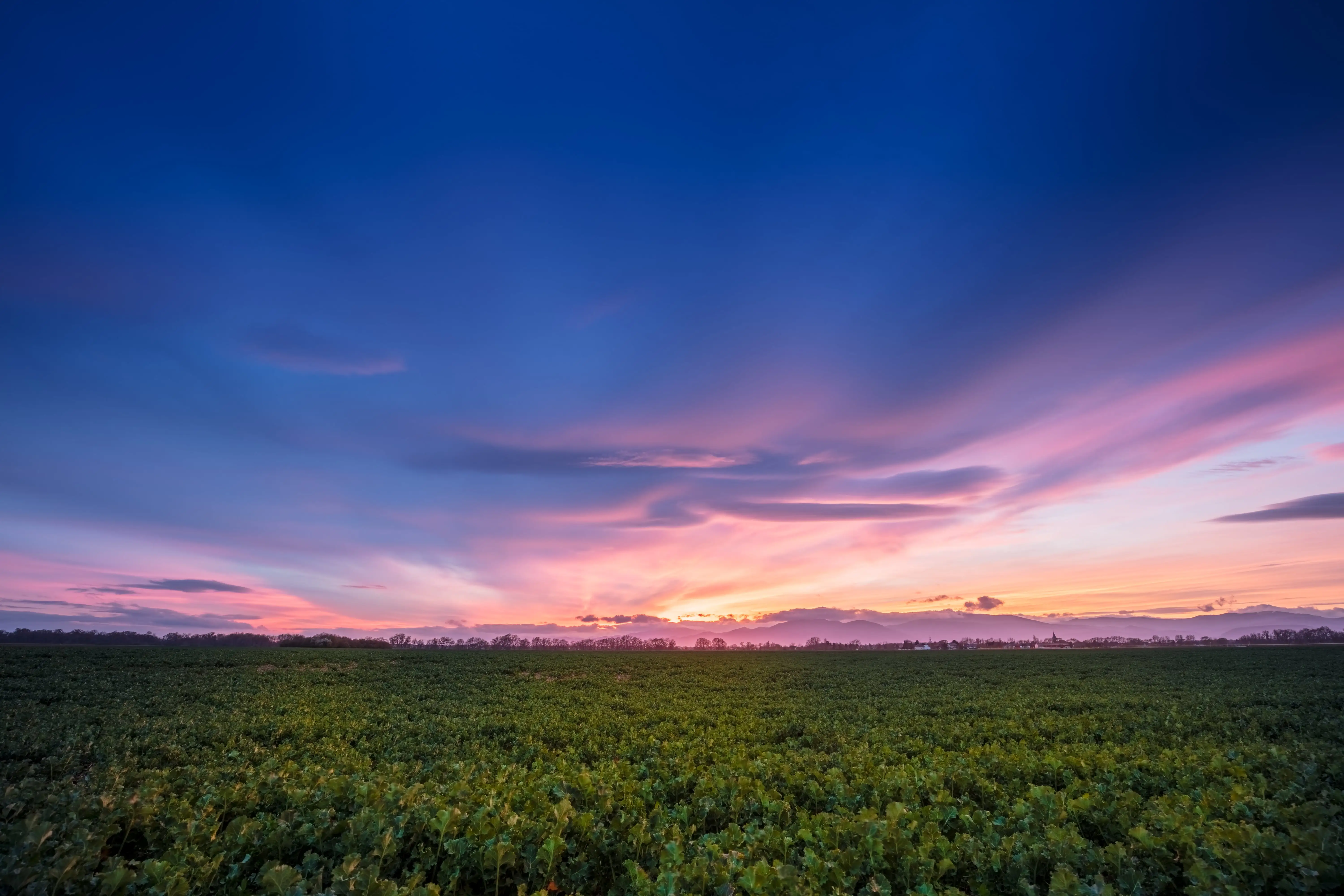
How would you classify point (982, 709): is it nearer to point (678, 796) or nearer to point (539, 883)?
point (678, 796)

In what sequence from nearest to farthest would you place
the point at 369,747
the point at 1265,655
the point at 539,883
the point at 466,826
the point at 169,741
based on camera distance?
the point at 539,883 < the point at 466,826 < the point at 169,741 < the point at 369,747 < the point at 1265,655

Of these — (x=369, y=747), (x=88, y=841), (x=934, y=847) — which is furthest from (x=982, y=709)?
(x=88, y=841)

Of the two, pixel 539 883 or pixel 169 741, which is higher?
pixel 539 883

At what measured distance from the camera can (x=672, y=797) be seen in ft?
35.9

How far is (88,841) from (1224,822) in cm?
1237

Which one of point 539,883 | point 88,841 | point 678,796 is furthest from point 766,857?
point 88,841

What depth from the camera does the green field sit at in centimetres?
536

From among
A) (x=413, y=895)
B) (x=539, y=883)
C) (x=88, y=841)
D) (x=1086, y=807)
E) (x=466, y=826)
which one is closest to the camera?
(x=413, y=895)

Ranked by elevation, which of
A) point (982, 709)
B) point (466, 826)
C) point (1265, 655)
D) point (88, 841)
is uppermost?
point (88, 841)

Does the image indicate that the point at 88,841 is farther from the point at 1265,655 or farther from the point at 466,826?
the point at 1265,655

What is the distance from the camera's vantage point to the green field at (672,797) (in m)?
5.36

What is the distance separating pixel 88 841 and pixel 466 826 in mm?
3475

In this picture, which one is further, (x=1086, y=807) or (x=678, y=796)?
(x=678, y=796)

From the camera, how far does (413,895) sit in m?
4.76
